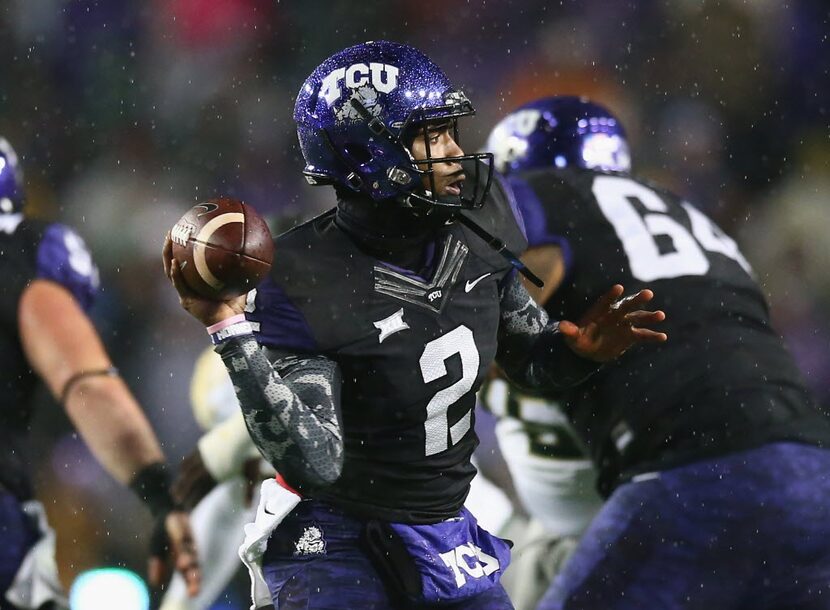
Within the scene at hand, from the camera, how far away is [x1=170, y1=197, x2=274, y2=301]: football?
6.56 ft

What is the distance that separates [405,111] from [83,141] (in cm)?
413

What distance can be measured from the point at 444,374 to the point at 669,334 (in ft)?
3.51

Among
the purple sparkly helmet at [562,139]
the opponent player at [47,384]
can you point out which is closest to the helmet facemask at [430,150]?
the purple sparkly helmet at [562,139]

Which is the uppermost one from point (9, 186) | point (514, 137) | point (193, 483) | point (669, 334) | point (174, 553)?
point (9, 186)

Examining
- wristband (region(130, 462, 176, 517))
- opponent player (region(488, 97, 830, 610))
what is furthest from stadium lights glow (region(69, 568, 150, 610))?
opponent player (region(488, 97, 830, 610))

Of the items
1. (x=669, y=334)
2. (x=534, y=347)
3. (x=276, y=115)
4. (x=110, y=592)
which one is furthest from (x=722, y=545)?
(x=276, y=115)

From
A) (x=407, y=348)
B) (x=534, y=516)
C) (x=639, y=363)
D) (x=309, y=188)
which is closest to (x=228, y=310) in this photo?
(x=407, y=348)

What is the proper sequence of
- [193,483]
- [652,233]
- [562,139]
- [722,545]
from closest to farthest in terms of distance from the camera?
[722,545] < [652,233] < [562,139] < [193,483]

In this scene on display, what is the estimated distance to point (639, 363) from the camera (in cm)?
323

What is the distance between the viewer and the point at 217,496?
184 inches

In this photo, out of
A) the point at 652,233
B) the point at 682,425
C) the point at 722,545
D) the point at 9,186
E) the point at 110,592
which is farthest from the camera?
the point at 110,592

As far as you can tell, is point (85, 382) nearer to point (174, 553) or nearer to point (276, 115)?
point (174, 553)

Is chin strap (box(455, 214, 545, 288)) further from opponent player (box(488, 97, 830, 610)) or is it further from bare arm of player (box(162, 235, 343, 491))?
opponent player (box(488, 97, 830, 610))

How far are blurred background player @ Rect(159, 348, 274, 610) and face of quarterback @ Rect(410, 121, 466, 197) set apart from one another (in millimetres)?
2398
